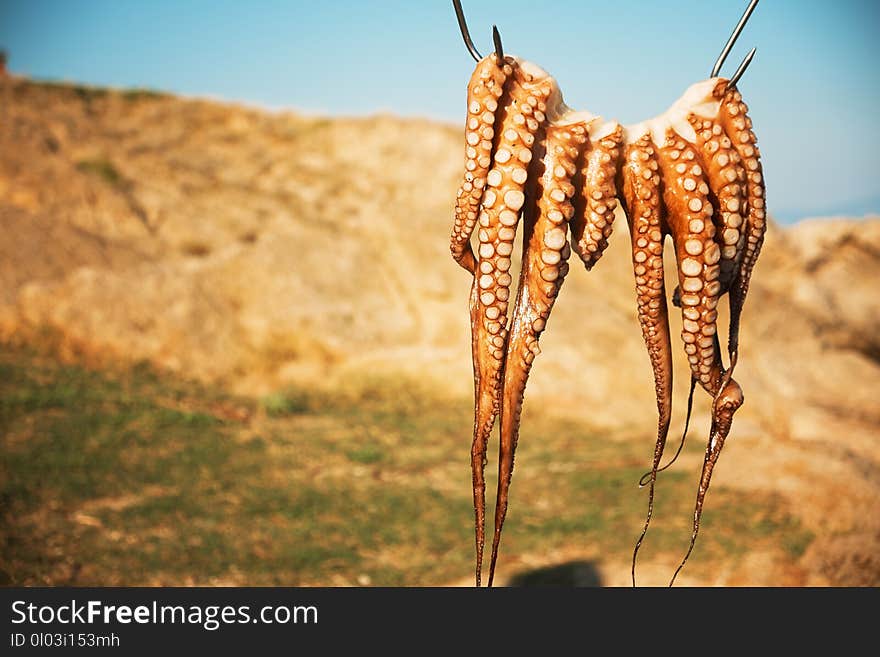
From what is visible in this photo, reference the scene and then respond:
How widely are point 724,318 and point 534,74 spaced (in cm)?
1196

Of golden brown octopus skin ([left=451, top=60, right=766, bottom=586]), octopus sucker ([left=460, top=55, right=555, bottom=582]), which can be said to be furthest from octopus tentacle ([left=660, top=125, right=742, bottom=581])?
octopus sucker ([left=460, top=55, right=555, bottom=582])

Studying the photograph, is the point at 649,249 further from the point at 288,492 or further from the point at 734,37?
the point at 288,492

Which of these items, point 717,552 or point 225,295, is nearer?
point 717,552

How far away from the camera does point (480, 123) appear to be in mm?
2709

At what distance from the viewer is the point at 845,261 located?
17312 mm

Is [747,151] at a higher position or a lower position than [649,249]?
higher

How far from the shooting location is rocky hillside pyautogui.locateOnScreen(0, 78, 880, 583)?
12.8 m

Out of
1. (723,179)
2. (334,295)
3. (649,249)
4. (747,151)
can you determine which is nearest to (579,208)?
(649,249)

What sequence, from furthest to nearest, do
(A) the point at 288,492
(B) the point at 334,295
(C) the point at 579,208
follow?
(B) the point at 334,295 → (A) the point at 288,492 → (C) the point at 579,208

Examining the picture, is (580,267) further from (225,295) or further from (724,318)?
(225,295)

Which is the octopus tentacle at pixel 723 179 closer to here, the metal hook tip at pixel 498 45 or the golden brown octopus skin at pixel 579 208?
the golden brown octopus skin at pixel 579 208

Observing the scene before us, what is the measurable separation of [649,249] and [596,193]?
0.29 meters

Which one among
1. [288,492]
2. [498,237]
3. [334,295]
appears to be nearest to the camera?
[498,237]
